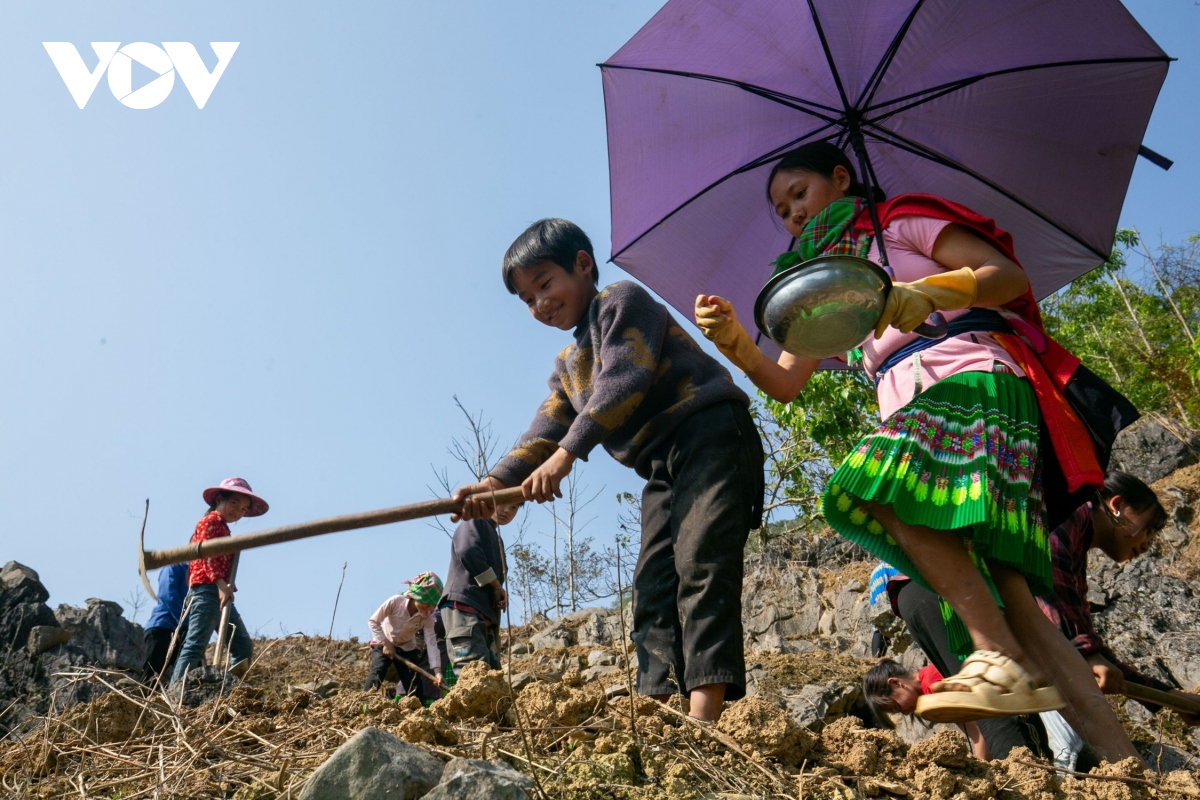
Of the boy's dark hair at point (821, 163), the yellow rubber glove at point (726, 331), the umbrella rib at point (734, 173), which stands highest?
the umbrella rib at point (734, 173)

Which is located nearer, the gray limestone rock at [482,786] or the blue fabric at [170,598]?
the gray limestone rock at [482,786]

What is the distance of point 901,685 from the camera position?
3.93 m

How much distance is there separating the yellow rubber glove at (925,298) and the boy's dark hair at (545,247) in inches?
59.4

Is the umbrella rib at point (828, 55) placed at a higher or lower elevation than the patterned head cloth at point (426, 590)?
higher

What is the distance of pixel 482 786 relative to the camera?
137cm

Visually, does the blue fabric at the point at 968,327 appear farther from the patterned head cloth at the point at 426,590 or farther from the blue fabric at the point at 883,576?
the patterned head cloth at the point at 426,590

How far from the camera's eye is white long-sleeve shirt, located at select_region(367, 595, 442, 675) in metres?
6.78

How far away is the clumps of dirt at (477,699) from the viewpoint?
80.5 inches

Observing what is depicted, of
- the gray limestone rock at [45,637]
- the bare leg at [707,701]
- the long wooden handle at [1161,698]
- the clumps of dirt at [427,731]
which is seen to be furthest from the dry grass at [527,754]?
the gray limestone rock at [45,637]

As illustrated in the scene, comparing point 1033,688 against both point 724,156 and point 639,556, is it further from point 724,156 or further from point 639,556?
point 724,156

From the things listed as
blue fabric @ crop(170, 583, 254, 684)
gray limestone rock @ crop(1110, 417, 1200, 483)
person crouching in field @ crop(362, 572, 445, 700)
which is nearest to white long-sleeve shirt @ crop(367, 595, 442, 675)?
person crouching in field @ crop(362, 572, 445, 700)

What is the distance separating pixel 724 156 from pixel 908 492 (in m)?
1.67

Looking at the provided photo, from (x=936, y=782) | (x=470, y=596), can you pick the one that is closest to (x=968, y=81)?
(x=936, y=782)

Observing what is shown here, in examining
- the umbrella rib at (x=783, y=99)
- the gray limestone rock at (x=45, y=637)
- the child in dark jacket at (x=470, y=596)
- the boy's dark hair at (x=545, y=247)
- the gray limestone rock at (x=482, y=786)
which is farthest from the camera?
the gray limestone rock at (x=45, y=637)
